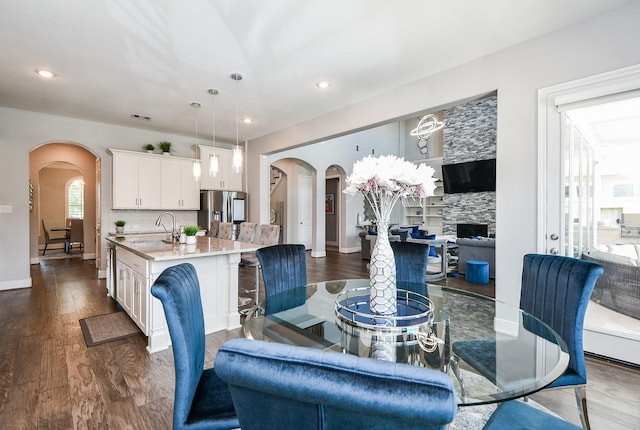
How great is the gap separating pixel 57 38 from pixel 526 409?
4166mm

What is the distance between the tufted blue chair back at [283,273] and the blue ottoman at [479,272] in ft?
12.6

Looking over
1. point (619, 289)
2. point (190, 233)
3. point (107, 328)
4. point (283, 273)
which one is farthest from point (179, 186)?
point (619, 289)

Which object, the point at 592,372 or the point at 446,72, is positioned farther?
the point at 446,72

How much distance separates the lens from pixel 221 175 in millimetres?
6395

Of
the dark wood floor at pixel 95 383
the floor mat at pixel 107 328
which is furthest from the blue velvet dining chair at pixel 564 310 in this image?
the floor mat at pixel 107 328

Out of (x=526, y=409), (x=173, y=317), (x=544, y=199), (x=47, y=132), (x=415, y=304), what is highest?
(x=47, y=132)

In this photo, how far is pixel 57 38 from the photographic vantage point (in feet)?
9.07

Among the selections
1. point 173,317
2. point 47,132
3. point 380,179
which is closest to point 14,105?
point 47,132

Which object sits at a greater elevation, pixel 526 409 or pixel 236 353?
pixel 236 353

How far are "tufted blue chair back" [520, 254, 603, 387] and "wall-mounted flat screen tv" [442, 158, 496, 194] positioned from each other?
6296 mm

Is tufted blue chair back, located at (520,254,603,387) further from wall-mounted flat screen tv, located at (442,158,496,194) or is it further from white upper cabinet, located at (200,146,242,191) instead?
wall-mounted flat screen tv, located at (442,158,496,194)

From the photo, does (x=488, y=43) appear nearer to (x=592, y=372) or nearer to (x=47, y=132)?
(x=592, y=372)

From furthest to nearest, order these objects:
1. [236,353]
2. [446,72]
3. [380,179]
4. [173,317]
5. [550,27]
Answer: [446,72] < [550,27] < [380,179] < [173,317] < [236,353]

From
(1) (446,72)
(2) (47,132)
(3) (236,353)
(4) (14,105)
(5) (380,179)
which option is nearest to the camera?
(3) (236,353)
